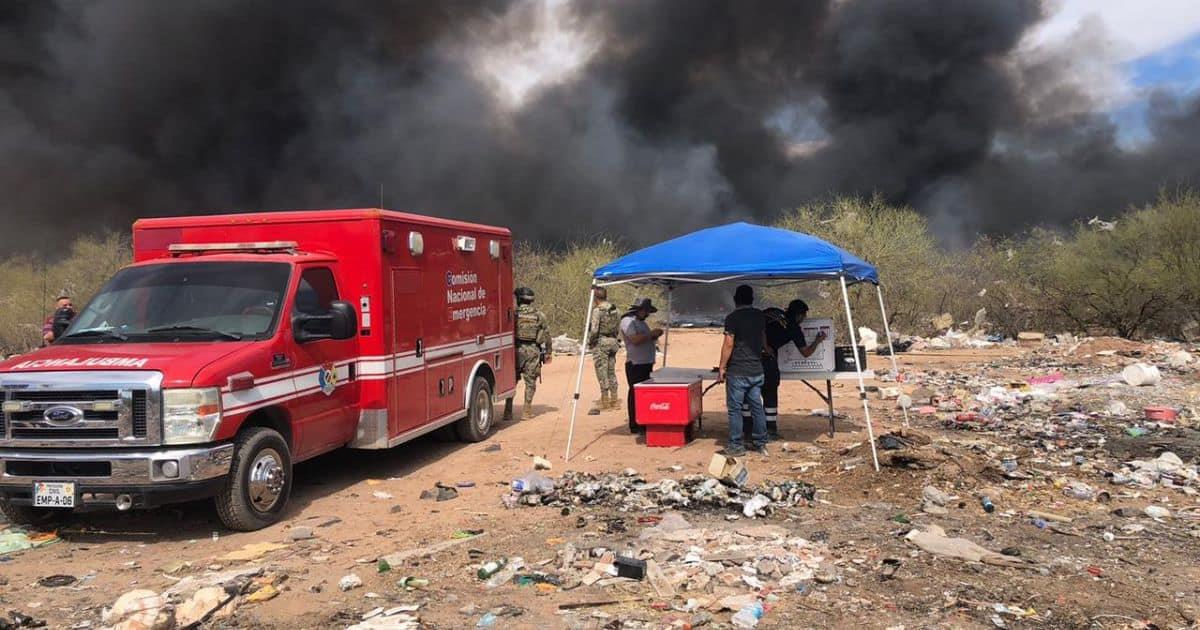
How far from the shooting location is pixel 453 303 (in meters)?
10.5

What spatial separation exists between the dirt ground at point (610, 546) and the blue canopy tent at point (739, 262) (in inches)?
49.4

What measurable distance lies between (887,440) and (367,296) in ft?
18.9

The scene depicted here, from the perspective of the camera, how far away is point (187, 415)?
6457 millimetres

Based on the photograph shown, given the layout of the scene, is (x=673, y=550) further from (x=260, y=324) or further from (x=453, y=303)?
(x=453, y=303)

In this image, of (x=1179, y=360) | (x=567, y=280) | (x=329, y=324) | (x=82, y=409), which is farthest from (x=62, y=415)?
(x=567, y=280)

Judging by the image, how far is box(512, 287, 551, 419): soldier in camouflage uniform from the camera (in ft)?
43.1

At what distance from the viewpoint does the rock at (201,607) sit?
5027mm

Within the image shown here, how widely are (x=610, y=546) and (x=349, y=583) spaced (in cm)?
187

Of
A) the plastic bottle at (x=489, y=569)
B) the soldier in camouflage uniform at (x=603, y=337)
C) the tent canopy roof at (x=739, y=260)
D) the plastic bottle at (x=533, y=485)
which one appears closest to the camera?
the plastic bottle at (x=489, y=569)

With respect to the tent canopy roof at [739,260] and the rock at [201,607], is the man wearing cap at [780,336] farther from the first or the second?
the rock at [201,607]

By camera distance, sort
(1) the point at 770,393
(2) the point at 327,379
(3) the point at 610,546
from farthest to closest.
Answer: (1) the point at 770,393 → (2) the point at 327,379 → (3) the point at 610,546

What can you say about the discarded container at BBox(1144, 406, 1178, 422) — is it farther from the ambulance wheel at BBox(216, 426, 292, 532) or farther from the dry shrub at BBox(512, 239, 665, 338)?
the dry shrub at BBox(512, 239, 665, 338)

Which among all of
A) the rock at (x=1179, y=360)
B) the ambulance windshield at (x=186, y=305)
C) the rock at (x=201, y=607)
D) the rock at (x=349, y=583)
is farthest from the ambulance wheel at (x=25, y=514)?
the rock at (x=1179, y=360)

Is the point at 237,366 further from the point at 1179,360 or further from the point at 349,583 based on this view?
the point at 1179,360
